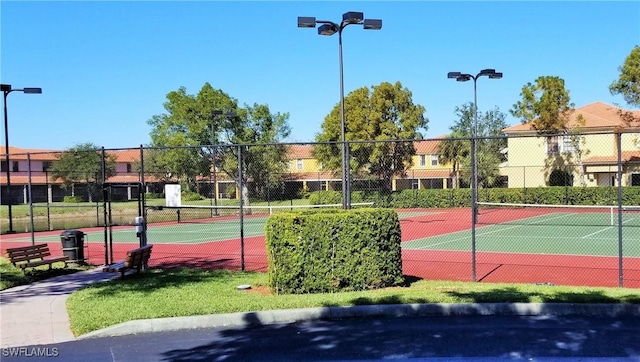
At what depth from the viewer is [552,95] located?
129ft

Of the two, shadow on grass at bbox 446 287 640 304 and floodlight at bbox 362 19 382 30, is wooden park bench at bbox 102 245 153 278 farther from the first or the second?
floodlight at bbox 362 19 382 30

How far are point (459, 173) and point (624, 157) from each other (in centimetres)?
1569

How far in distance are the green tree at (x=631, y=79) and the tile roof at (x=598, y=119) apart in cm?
480

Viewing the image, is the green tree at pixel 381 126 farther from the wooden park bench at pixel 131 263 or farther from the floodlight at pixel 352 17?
the wooden park bench at pixel 131 263

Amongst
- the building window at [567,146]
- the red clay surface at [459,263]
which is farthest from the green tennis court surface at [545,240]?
the building window at [567,146]

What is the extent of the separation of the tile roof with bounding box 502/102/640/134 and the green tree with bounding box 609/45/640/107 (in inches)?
189

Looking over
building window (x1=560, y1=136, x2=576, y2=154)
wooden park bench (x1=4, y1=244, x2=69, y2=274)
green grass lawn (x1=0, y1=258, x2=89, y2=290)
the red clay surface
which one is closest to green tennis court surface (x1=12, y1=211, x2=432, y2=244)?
the red clay surface

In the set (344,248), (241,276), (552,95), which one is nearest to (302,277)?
(344,248)

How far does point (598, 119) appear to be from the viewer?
43000 mm

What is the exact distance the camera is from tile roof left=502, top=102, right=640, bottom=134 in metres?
40.6

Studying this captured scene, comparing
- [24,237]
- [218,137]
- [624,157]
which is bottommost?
[24,237]

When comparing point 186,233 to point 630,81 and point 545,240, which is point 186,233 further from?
point 630,81

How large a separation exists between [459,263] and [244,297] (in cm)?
675

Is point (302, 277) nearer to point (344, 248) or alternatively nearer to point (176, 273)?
point (344, 248)
